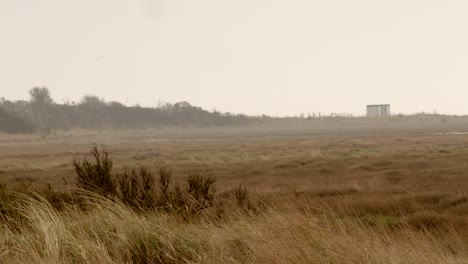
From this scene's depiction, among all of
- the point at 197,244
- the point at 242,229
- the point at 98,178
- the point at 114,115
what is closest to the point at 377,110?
the point at 114,115

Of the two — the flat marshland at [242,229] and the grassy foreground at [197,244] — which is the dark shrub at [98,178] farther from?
Answer: the grassy foreground at [197,244]

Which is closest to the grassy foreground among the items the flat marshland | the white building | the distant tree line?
the flat marshland

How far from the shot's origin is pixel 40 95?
375 feet

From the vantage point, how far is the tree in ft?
370

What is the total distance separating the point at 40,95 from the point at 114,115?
15999 millimetres

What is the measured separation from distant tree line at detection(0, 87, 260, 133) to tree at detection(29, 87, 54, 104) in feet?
2.10

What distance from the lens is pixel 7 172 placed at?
84.1ft

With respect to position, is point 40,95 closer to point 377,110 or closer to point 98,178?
point 377,110

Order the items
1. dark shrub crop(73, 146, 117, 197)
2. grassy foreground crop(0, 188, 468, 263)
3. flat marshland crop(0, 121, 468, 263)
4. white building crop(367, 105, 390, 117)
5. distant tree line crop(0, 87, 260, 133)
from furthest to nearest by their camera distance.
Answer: white building crop(367, 105, 390, 117) → distant tree line crop(0, 87, 260, 133) → dark shrub crop(73, 146, 117, 197) → flat marshland crop(0, 121, 468, 263) → grassy foreground crop(0, 188, 468, 263)

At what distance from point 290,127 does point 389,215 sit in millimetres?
84026

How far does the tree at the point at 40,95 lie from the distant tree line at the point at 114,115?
64cm

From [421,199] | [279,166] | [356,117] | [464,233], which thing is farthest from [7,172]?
[356,117]

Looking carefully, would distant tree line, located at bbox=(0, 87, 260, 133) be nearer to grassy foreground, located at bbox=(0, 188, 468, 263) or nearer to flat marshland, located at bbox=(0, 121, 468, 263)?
flat marshland, located at bbox=(0, 121, 468, 263)

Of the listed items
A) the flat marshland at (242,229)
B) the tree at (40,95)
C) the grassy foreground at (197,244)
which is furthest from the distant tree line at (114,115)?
the grassy foreground at (197,244)
